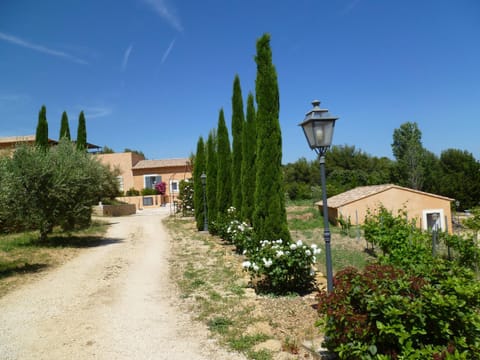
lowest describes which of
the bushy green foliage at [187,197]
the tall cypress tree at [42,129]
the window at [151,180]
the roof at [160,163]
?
the bushy green foliage at [187,197]

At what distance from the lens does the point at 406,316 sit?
2.42m

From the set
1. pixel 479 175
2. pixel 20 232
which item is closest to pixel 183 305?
pixel 20 232

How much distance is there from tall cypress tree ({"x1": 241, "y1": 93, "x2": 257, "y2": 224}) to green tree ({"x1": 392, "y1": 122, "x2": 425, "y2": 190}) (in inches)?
1203

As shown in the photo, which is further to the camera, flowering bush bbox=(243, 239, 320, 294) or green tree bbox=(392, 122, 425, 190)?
green tree bbox=(392, 122, 425, 190)

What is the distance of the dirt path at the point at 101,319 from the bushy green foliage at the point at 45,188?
318 cm

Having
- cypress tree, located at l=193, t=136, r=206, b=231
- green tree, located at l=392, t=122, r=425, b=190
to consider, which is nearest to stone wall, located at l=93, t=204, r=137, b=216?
cypress tree, located at l=193, t=136, r=206, b=231

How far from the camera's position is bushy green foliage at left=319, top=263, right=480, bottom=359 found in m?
2.32

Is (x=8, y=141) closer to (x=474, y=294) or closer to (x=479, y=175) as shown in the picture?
(x=474, y=294)

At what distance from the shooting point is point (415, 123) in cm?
4038

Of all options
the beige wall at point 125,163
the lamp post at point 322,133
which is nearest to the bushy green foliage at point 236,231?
the lamp post at point 322,133

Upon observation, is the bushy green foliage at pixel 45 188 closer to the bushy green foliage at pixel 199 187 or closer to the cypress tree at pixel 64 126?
the bushy green foliage at pixel 199 187

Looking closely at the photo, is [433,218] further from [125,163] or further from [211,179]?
[125,163]

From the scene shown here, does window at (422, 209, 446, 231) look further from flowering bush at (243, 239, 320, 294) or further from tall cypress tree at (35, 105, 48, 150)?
tall cypress tree at (35, 105, 48, 150)

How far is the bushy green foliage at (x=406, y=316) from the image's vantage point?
2.32 metres
